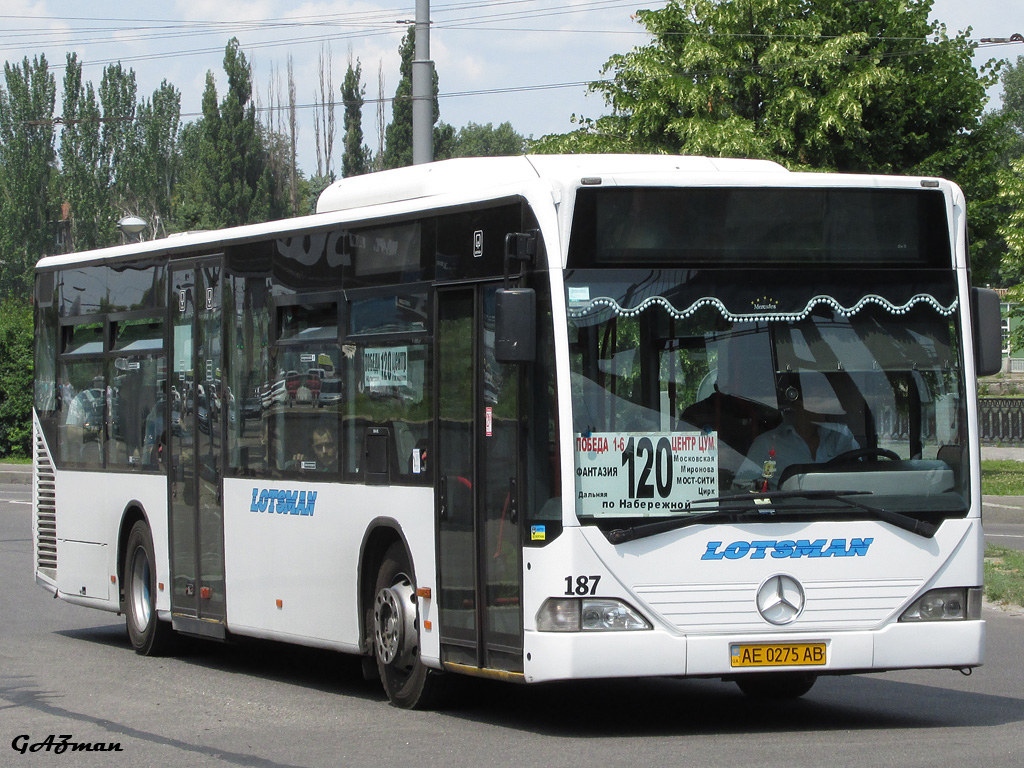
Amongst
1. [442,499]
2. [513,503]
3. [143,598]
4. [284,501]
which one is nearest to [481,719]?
[442,499]

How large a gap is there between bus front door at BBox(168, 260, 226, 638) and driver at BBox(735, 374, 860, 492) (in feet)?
15.5

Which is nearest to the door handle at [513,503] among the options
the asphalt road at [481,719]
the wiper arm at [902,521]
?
the asphalt road at [481,719]

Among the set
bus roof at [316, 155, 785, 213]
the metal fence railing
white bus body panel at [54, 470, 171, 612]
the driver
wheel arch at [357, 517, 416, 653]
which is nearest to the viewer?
the driver

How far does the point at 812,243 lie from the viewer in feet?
28.3

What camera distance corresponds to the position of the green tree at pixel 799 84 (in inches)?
1309

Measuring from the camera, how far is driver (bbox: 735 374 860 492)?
8.30 m

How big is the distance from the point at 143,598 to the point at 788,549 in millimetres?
6474

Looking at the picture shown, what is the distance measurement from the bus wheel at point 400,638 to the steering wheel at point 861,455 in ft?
8.20

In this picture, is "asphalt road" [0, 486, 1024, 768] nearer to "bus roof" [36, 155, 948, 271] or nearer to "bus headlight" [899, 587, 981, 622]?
"bus headlight" [899, 587, 981, 622]

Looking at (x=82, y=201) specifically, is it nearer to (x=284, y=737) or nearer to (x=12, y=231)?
(x=12, y=231)

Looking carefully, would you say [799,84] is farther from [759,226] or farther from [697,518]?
[697,518]

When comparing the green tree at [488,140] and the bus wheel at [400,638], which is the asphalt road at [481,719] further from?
the green tree at [488,140]

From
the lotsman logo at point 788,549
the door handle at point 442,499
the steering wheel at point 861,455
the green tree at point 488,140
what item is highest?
the green tree at point 488,140

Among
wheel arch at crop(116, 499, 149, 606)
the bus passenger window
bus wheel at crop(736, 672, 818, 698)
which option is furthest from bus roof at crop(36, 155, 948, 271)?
bus wheel at crop(736, 672, 818, 698)
